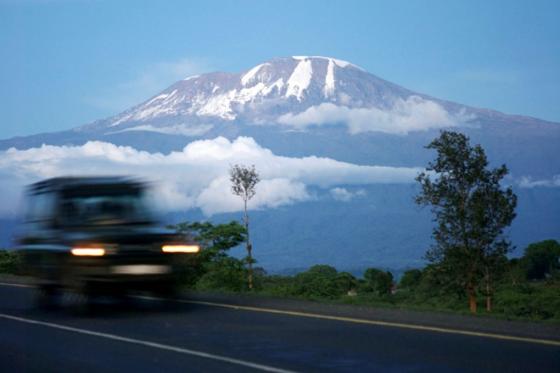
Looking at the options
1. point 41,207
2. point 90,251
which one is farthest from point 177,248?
point 41,207

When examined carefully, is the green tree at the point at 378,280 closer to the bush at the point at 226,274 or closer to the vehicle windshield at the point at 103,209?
the bush at the point at 226,274

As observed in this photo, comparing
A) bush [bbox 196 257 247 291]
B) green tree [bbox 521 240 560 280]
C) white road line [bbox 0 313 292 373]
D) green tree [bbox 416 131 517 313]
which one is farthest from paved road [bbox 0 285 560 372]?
green tree [bbox 521 240 560 280]

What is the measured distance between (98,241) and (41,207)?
1.89 meters

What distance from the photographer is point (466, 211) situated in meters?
42.0

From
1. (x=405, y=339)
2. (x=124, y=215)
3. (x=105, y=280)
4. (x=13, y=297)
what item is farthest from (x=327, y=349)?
(x=13, y=297)

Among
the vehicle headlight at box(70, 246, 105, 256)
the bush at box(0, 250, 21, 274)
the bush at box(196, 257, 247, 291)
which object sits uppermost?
the vehicle headlight at box(70, 246, 105, 256)

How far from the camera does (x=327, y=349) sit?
364 inches

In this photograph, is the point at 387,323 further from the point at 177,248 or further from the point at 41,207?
Result: the point at 41,207

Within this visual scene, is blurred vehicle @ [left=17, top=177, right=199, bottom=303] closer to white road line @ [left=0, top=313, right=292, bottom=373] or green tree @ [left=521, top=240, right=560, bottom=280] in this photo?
white road line @ [left=0, top=313, right=292, bottom=373]

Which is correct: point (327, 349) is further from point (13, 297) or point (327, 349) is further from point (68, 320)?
point (13, 297)

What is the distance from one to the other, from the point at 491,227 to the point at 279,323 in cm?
3265

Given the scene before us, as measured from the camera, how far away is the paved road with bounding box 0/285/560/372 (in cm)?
827

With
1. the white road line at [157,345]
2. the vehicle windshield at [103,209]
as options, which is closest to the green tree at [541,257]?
the vehicle windshield at [103,209]

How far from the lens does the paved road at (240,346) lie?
27.1 feet
